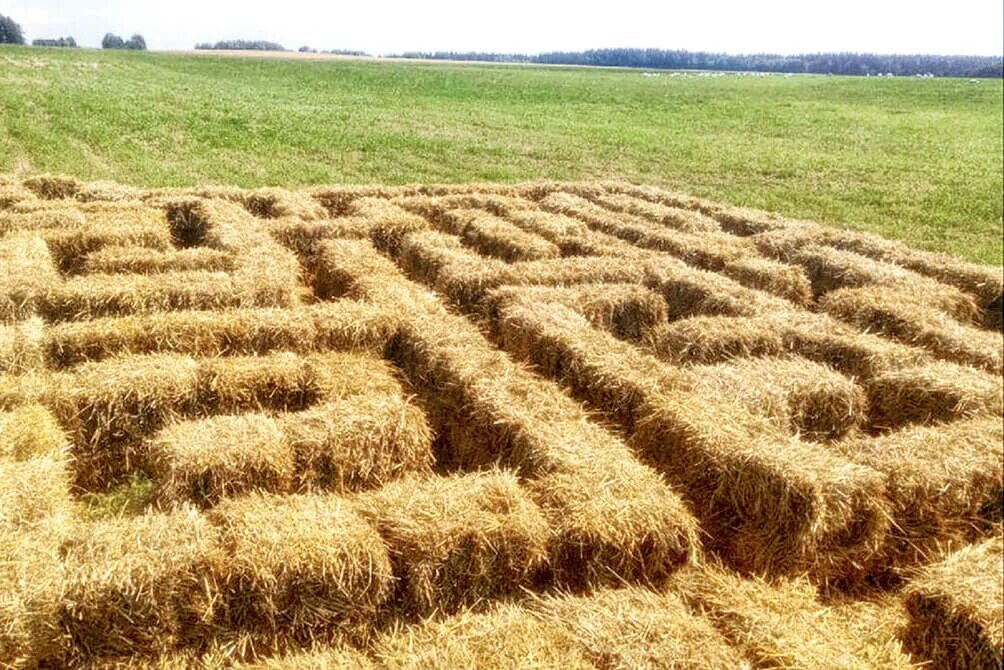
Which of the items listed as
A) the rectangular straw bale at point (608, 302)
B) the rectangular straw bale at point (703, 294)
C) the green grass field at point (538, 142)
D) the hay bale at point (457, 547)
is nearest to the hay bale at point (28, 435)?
the hay bale at point (457, 547)

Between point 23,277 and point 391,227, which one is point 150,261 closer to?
point 23,277

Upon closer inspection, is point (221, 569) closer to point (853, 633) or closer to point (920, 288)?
point (853, 633)

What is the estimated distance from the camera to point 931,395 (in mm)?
8812

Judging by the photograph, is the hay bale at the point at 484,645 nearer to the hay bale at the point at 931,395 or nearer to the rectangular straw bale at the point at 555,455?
the rectangular straw bale at the point at 555,455

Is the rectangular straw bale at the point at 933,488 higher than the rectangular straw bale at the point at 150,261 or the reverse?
the reverse

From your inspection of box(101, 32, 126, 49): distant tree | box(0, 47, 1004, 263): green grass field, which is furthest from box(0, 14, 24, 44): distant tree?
box(0, 47, 1004, 263): green grass field

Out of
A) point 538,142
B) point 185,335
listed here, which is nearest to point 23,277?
point 185,335

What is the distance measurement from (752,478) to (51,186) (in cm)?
1530

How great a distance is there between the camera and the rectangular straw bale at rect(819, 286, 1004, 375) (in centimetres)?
1020

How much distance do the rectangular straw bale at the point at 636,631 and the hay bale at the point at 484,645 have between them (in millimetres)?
121

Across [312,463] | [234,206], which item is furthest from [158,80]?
[312,463]

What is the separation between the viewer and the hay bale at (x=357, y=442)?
22.8 ft

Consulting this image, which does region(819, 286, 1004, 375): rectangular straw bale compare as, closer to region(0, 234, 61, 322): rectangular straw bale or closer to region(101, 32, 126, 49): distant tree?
region(0, 234, 61, 322): rectangular straw bale

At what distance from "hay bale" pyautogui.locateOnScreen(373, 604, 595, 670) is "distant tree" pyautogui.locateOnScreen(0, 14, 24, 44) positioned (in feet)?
506
